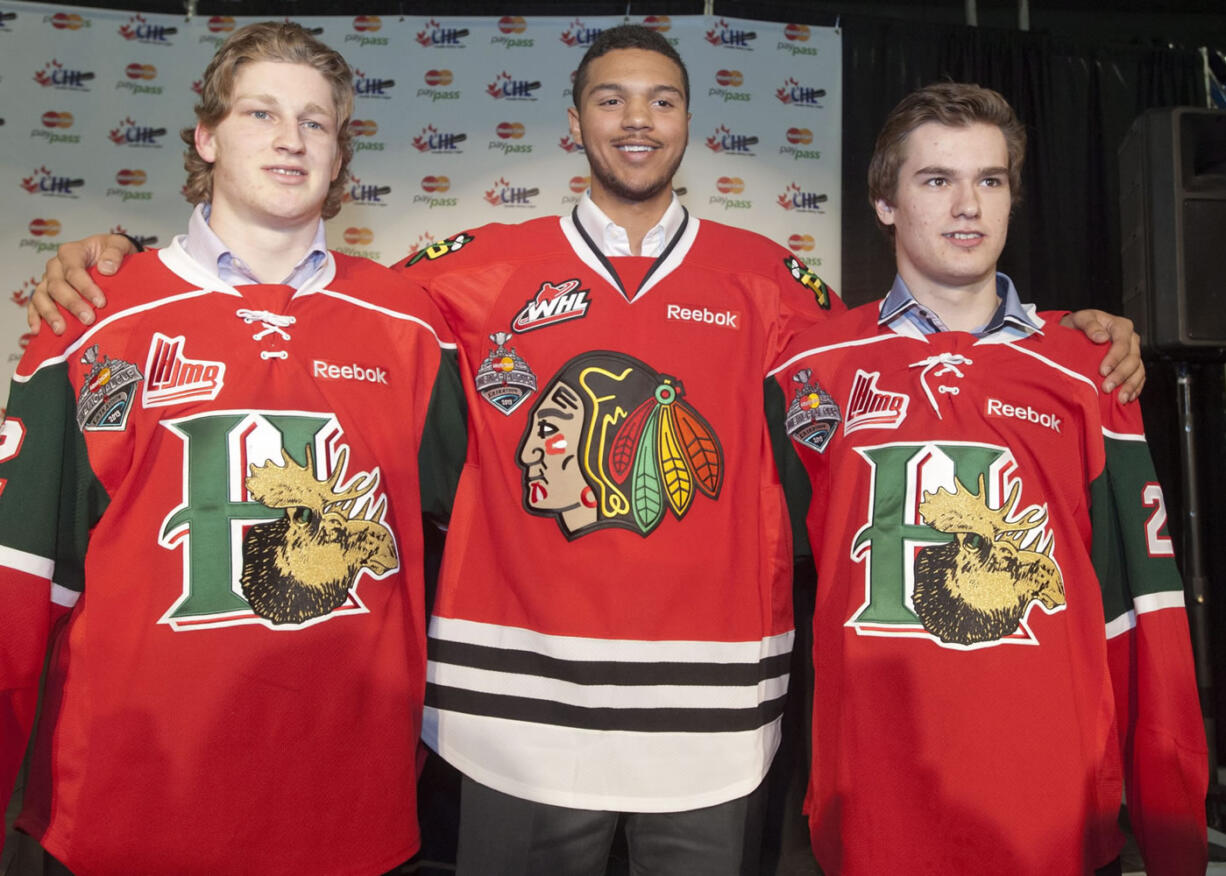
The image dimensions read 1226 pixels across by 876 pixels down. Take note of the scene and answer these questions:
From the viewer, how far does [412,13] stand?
395 cm

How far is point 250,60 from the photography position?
5.24 feet

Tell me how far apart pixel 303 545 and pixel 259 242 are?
0.53 metres

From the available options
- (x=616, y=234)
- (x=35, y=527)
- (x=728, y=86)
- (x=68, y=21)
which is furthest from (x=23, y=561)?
(x=68, y=21)

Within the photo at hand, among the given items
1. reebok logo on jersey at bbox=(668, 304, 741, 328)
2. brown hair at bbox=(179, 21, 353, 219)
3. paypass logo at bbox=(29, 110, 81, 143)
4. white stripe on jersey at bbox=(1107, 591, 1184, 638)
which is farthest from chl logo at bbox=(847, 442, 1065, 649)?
paypass logo at bbox=(29, 110, 81, 143)

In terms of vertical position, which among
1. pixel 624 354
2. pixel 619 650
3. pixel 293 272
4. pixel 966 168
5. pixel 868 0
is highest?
pixel 868 0

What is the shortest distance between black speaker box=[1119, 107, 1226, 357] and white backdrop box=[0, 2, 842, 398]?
1.19 meters

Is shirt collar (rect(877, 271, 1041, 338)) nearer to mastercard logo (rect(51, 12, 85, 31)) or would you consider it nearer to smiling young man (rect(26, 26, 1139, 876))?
smiling young man (rect(26, 26, 1139, 876))

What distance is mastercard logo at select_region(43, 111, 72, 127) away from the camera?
12.7ft

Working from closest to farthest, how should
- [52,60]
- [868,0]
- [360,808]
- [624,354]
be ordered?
[360,808]
[624,354]
[52,60]
[868,0]

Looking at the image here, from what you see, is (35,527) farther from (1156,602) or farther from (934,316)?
(1156,602)

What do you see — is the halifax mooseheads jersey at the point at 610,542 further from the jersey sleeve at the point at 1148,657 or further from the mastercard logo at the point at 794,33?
the mastercard logo at the point at 794,33

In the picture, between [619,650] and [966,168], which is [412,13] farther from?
[619,650]

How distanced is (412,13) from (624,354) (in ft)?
9.42

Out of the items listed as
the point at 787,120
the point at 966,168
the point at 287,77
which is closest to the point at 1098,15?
the point at 787,120
